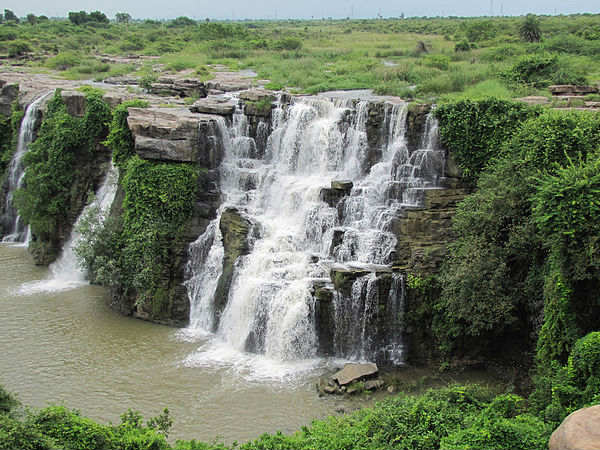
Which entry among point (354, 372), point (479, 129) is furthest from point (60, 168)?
point (479, 129)

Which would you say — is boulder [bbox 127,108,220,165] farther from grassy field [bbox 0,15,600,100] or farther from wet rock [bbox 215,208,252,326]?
grassy field [bbox 0,15,600,100]

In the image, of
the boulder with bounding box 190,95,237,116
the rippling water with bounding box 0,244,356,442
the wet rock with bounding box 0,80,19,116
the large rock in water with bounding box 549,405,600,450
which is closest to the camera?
the large rock in water with bounding box 549,405,600,450

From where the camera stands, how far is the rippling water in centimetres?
1502

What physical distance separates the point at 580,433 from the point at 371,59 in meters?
30.8

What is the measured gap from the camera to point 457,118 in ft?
64.9

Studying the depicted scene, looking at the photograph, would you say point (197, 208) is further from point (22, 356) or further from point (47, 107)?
point (47, 107)

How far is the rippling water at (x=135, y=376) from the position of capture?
1502cm

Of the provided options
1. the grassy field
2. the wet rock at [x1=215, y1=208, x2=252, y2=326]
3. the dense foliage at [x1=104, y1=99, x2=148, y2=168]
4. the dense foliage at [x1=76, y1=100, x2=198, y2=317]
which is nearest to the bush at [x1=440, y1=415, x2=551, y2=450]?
the wet rock at [x1=215, y1=208, x2=252, y2=326]

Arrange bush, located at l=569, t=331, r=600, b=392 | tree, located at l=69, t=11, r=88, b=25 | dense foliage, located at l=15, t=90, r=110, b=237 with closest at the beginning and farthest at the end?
bush, located at l=569, t=331, r=600, b=392
dense foliage, located at l=15, t=90, r=110, b=237
tree, located at l=69, t=11, r=88, b=25

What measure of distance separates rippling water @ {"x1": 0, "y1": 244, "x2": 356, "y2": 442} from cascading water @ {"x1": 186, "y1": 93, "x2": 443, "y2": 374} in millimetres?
1030

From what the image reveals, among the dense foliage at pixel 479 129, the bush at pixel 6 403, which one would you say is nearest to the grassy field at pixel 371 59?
the dense foliage at pixel 479 129

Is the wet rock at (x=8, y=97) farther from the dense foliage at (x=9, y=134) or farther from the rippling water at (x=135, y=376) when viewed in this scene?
the rippling water at (x=135, y=376)

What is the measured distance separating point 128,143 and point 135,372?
9.64m

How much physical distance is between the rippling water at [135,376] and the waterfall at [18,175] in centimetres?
775
